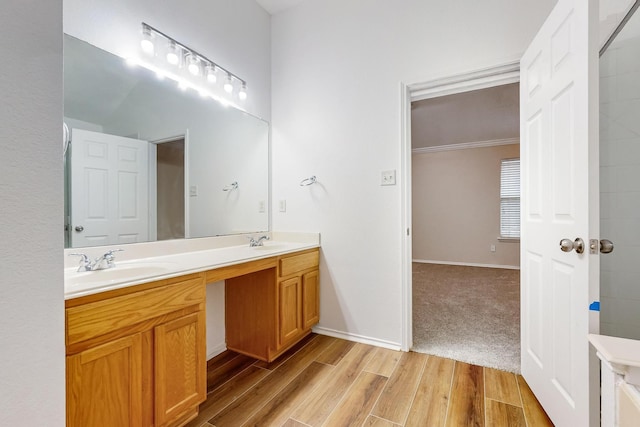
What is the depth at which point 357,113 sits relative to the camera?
2260 millimetres

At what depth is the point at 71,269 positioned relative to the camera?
136 cm

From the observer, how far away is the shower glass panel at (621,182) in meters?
1.55

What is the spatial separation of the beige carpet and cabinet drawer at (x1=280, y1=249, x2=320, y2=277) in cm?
101

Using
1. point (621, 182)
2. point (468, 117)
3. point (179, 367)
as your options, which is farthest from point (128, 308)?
point (468, 117)

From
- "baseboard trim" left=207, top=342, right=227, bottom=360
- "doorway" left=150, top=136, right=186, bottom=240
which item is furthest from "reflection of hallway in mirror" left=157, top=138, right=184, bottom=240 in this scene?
"baseboard trim" left=207, top=342, right=227, bottom=360

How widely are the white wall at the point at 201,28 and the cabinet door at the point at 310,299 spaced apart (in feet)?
4.84

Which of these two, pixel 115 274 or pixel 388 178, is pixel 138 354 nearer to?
pixel 115 274

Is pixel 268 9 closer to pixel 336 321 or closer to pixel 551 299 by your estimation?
pixel 336 321

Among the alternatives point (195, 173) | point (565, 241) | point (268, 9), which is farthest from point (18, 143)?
point (268, 9)

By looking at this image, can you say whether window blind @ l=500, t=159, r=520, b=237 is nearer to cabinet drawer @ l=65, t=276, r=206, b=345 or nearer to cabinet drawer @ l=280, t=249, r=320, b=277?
cabinet drawer @ l=280, t=249, r=320, b=277

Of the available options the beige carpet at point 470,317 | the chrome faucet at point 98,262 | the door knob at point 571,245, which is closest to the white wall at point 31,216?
the chrome faucet at point 98,262

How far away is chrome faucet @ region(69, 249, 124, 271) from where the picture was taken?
134 centimetres

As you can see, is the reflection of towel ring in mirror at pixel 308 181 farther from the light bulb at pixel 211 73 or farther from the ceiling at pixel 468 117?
the ceiling at pixel 468 117

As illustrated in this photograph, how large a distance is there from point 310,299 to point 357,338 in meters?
0.48
